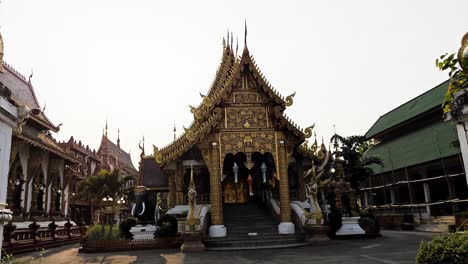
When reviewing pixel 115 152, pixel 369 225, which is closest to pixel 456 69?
pixel 369 225

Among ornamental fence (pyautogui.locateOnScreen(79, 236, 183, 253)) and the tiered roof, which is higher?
the tiered roof

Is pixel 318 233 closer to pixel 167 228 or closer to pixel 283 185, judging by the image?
pixel 283 185

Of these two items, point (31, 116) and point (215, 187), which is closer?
point (215, 187)

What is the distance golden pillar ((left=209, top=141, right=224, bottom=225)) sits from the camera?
14633 mm

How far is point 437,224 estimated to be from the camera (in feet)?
74.0

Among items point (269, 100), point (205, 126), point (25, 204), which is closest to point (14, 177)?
point (25, 204)

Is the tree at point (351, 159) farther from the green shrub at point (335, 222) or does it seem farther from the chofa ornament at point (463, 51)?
the chofa ornament at point (463, 51)

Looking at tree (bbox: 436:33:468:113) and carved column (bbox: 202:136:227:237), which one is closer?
tree (bbox: 436:33:468:113)

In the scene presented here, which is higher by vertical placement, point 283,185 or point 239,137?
point 239,137

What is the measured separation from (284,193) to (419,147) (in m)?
17.5

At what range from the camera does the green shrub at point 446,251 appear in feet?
14.7

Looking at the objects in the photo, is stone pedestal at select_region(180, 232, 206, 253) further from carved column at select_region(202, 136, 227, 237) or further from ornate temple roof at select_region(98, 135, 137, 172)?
ornate temple roof at select_region(98, 135, 137, 172)

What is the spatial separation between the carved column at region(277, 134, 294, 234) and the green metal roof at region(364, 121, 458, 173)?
1296 centimetres

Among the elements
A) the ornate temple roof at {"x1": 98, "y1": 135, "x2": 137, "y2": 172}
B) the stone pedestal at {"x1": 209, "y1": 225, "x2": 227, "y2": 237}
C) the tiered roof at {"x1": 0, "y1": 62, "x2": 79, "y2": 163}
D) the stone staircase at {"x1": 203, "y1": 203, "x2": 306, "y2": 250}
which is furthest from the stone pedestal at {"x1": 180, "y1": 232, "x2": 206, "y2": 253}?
the ornate temple roof at {"x1": 98, "y1": 135, "x2": 137, "y2": 172}
